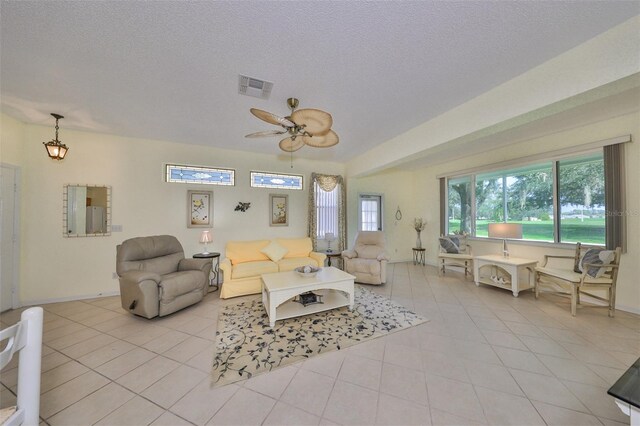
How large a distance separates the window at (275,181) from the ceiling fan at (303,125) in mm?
2096

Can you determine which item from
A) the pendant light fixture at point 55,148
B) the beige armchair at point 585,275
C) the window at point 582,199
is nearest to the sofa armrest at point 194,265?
A: the pendant light fixture at point 55,148

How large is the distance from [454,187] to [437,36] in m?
4.62

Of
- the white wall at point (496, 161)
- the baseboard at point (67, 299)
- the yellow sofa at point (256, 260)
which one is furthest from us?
the yellow sofa at point (256, 260)

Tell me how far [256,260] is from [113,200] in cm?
263

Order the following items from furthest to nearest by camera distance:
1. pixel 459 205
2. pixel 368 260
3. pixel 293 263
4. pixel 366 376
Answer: pixel 459 205, pixel 368 260, pixel 293 263, pixel 366 376

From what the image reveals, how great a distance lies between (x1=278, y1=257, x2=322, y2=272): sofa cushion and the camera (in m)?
4.06

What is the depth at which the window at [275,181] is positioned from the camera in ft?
16.1

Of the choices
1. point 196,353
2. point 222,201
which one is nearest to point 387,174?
point 222,201

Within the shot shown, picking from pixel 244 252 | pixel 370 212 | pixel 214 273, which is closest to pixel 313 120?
pixel 244 252

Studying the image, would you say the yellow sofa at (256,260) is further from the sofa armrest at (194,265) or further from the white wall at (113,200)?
the white wall at (113,200)

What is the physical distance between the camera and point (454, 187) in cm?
561

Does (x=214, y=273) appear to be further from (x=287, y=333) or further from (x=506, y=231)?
(x=506, y=231)

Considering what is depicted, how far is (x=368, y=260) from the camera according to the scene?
427 cm

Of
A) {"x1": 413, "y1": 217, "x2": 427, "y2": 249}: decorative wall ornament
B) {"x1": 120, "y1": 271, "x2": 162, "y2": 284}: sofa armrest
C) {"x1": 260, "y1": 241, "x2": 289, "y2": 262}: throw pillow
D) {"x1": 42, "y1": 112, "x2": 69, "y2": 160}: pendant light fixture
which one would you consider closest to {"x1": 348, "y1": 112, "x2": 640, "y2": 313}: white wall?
{"x1": 413, "y1": 217, "x2": 427, "y2": 249}: decorative wall ornament
